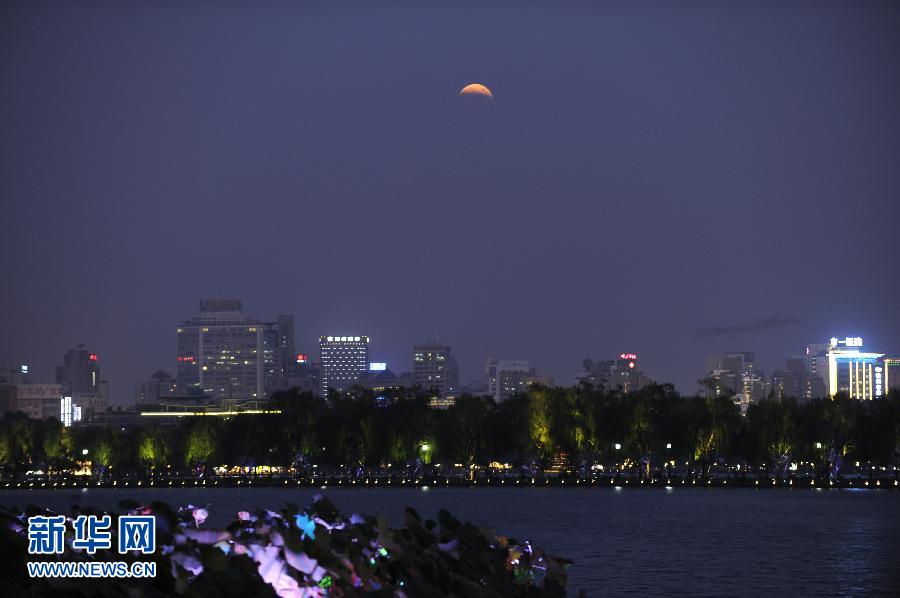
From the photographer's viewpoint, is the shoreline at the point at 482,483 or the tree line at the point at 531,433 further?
the shoreline at the point at 482,483

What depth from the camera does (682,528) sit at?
70.4 metres

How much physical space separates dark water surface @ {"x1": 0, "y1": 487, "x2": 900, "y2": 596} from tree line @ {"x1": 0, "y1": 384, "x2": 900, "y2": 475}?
390 cm

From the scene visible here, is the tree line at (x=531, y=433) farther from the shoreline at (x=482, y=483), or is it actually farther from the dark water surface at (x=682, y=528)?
the dark water surface at (x=682, y=528)

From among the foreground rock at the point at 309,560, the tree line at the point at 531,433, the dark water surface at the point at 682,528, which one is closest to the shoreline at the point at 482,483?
the dark water surface at the point at 682,528

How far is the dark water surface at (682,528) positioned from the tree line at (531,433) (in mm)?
3895

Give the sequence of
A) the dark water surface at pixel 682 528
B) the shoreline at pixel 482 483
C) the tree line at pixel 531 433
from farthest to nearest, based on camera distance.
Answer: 1. the shoreline at pixel 482 483
2. the tree line at pixel 531 433
3. the dark water surface at pixel 682 528

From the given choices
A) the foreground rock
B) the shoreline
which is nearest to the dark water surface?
the shoreline

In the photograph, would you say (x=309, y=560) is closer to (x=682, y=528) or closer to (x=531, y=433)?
(x=682, y=528)

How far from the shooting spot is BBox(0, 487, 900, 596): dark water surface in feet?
154

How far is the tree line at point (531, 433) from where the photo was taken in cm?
11156

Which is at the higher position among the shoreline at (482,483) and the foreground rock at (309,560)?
the foreground rock at (309,560)

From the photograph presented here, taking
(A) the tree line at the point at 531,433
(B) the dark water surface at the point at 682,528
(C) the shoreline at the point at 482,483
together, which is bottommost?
(C) the shoreline at the point at 482,483

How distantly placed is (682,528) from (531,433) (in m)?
46.8

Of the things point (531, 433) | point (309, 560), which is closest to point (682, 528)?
point (531, 433)
